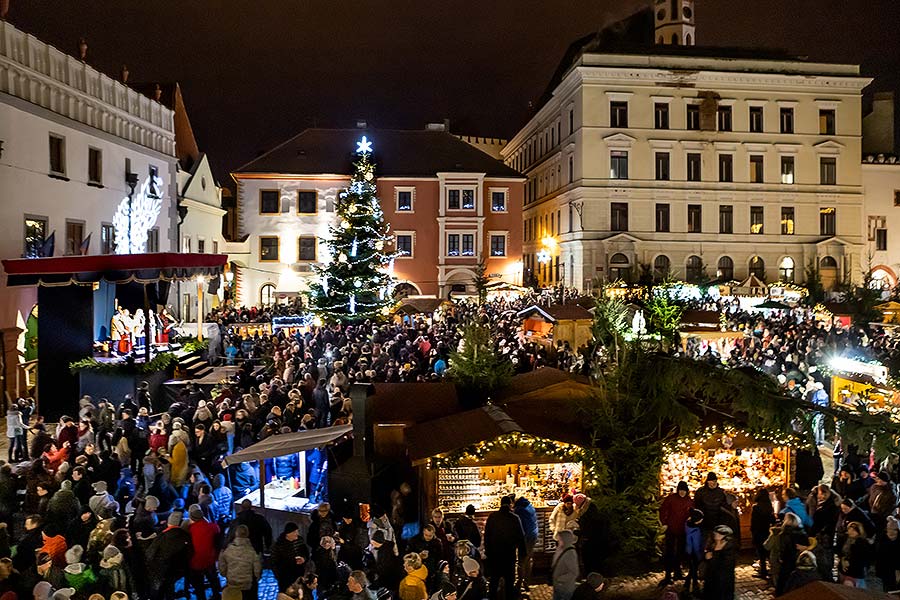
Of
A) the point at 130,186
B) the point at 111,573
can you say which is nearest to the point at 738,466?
the point at 111,573

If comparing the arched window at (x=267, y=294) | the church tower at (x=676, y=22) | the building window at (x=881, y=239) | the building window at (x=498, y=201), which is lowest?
the arched window at (x=267, y=294)

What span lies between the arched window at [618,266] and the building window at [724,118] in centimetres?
991

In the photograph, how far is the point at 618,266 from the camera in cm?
4544

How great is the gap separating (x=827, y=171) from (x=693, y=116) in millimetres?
9100

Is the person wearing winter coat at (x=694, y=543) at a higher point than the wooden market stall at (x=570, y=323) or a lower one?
lower

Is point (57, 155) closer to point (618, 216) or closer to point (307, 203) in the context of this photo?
point (307, 203)

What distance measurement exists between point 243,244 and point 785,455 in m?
35.3

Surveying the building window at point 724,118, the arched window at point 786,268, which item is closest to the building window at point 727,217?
the arched window at point 786,268

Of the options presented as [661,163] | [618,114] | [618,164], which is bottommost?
[618,164]

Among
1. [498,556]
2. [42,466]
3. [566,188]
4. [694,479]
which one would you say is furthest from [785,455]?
[566,188]

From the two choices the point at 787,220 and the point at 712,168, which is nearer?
the point at 712,168

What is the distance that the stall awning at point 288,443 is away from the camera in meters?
10.3

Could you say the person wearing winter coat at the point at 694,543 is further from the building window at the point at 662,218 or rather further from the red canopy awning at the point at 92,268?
the building window at the point at 662,218

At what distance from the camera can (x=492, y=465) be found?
1013 centimetres
